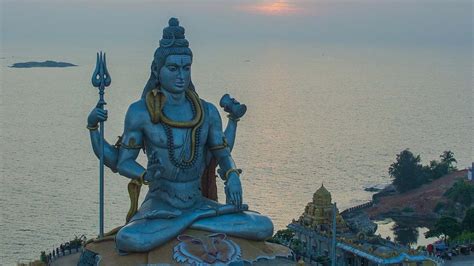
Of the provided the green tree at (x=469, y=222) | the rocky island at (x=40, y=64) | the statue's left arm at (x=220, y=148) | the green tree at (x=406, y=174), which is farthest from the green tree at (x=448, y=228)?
the rocky island at (x=40, y=64)

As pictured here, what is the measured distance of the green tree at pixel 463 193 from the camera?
26109mm

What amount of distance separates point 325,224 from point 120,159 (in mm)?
9046

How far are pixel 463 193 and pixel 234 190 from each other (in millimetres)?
17777

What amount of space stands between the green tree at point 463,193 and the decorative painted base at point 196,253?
1737cm

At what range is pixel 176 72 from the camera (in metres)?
9.81

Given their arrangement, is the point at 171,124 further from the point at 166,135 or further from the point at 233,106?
the point at 233,106

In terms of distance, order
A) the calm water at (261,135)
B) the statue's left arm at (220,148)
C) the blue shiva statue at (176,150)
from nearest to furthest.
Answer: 1. the blue shiva statue at (176,150)
2. the statue's left arm at (220,148)
3. the calm water at (261,135)

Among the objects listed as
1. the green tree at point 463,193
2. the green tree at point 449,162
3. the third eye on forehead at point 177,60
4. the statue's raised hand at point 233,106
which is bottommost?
the green tree at point 463,193

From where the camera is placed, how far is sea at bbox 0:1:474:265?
2348 centimetres

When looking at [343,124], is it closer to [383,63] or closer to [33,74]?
[33,74]

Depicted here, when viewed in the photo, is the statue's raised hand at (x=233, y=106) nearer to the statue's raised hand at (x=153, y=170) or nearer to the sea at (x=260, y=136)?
the statue's raised hand at (x=153, y=170)

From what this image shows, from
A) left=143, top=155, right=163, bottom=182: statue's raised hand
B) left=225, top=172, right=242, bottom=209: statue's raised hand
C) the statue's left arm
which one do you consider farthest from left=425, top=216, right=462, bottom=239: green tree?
left=143, top=155, right=163, bottom=182: statue's raised hand

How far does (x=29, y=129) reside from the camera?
123 feet

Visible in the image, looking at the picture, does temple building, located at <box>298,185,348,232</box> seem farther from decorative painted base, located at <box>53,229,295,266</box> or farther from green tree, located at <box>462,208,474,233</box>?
decorative painted base, located at <box>53,229,295,266</box>
